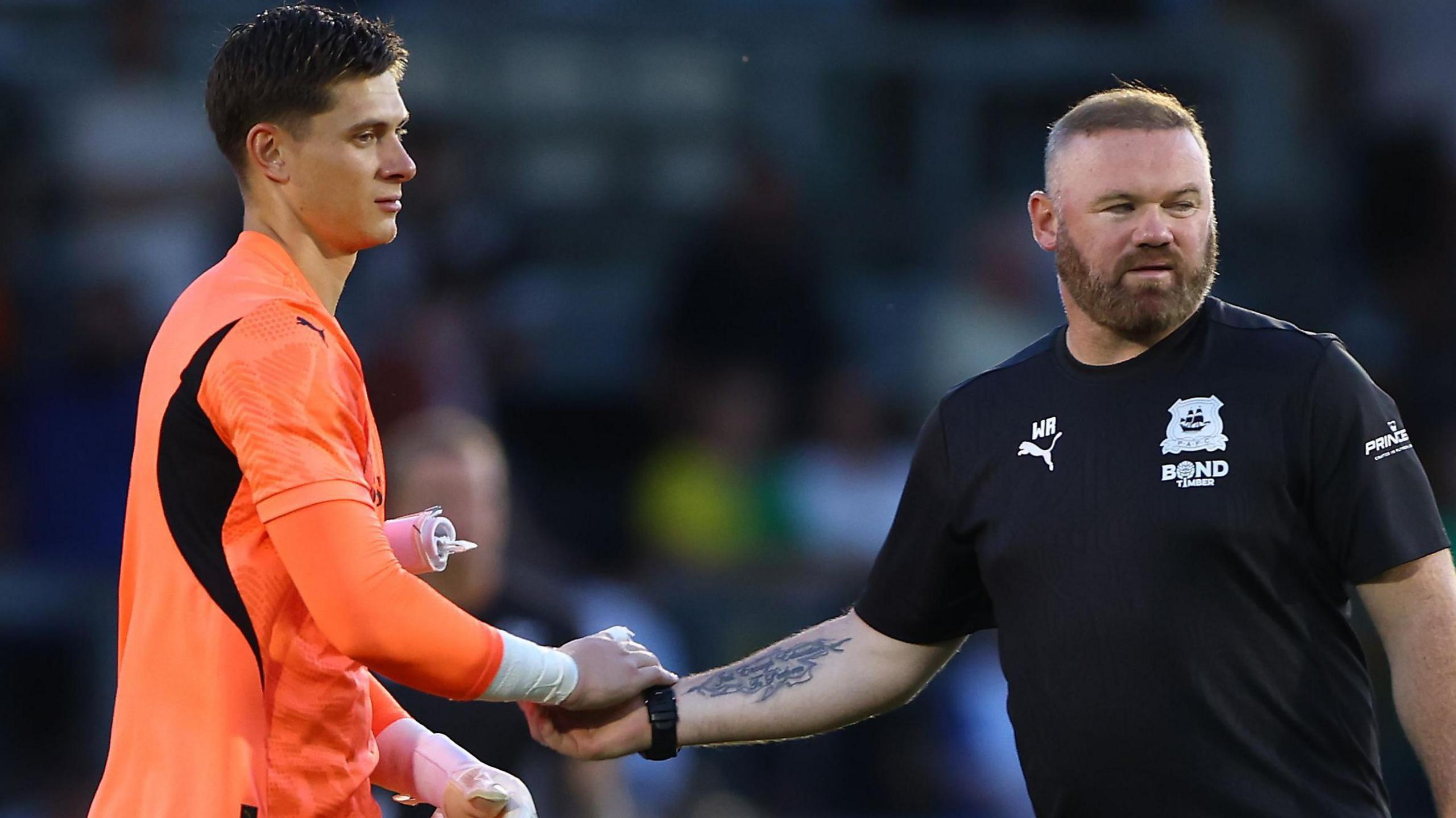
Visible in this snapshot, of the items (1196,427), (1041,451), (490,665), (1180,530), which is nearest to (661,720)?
(490,665)

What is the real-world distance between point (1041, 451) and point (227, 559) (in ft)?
5.53

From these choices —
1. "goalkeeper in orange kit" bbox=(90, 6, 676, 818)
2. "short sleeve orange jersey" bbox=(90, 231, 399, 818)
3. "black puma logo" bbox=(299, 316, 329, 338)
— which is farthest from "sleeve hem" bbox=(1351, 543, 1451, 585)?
"black puma logo" bbox=(299, 316, 329, 338)

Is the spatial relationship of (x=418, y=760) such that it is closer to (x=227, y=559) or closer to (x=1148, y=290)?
(x=227, y=559)

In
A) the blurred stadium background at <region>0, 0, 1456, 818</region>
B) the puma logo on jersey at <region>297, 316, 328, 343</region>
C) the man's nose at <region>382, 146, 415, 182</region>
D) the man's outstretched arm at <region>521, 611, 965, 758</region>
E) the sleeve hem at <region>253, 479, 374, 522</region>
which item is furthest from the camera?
the blurred stadium background at <region>0, 0, 1456, 818</region>

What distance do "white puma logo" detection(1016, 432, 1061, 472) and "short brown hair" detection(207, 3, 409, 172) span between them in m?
1.54

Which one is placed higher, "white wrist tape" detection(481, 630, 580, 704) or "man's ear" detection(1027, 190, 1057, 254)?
"man's ear" detection(1027, 190, 1057, 254)

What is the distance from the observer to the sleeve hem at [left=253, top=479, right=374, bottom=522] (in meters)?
3.04

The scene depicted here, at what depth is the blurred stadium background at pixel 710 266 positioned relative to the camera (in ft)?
25.2

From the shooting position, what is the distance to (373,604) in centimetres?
313

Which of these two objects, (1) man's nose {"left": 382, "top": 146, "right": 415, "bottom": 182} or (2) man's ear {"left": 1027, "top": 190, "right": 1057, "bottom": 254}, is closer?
(1) man's nose {"left": 382, "top": 146, "right": 415, "bottom": 182}

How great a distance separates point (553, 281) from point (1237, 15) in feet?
14.2

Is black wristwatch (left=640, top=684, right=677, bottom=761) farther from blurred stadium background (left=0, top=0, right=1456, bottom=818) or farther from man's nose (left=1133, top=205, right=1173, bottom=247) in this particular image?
blurred stadium background (left=0, top=0, right=1456, bottom=818)

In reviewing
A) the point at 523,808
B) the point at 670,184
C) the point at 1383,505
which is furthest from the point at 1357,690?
the point at 670,184

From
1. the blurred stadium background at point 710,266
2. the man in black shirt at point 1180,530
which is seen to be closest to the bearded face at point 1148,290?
the man in black shirt at point 1180,530
